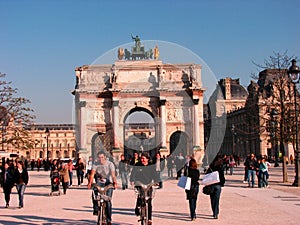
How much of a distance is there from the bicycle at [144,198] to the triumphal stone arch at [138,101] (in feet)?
141

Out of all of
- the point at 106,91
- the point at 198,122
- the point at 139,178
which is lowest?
the point at 139,178

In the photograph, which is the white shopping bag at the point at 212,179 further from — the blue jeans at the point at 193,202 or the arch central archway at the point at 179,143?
the arch central archway at the point at 179,143

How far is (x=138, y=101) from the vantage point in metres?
55.1

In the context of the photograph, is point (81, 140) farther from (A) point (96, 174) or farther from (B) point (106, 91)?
(A) point (96, 174)

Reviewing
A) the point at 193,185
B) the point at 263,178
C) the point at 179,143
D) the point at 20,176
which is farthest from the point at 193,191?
the point at 179,143

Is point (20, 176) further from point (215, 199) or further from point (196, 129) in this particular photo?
point (196, 129)

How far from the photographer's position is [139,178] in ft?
36.4

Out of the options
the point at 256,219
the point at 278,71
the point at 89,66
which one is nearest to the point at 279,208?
the point at 256,219

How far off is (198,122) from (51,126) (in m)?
90.8

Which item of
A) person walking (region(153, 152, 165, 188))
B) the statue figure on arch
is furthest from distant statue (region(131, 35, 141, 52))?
person walking (region(153, 152, 165, 188))

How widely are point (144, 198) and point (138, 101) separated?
44573mm

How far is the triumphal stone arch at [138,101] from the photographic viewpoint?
178 feet

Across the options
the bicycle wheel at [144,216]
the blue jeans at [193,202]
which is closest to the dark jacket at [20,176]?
the blue jeans at [193,202]

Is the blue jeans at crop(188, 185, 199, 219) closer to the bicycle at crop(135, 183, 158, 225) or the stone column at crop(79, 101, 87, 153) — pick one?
the bicycle at crop(135, 183, 158, 225)
